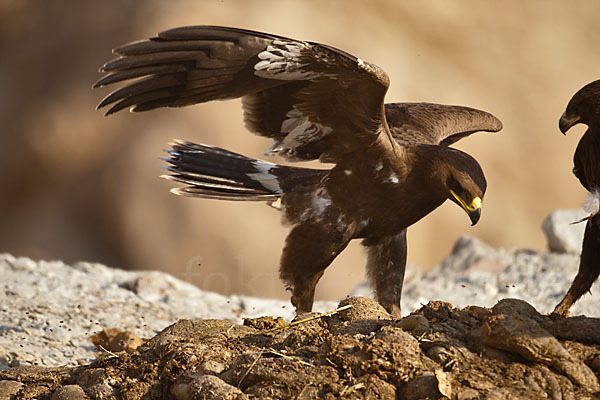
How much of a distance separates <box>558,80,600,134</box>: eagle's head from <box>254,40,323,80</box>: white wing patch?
142 cm

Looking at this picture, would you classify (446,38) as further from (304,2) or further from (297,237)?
(297,237)

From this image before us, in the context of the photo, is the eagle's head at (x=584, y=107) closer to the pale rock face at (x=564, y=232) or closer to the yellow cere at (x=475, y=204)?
the yellow cere at (x=475, y=204)

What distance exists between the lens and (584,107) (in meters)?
4.54

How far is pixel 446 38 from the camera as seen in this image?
1160cm

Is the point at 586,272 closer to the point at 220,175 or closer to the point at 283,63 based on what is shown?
the point at 283,63

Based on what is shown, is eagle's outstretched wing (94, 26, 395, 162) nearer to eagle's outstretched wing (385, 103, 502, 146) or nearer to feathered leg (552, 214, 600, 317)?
eagle's outstretched wing (385, 103, 502, 146)

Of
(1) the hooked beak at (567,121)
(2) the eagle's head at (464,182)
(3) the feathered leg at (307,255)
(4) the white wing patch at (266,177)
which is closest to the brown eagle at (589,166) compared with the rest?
(1) the hooked beak at (567,121)

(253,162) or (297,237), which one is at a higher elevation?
(253,162)

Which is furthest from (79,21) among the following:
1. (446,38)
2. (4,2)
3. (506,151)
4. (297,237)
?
(297,237)

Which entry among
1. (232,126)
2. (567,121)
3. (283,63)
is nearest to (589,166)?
(567,121)

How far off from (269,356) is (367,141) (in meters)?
2.04

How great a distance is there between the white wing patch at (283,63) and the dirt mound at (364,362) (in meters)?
1.47

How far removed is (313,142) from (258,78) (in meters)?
0.78

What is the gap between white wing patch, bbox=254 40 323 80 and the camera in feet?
14.6
